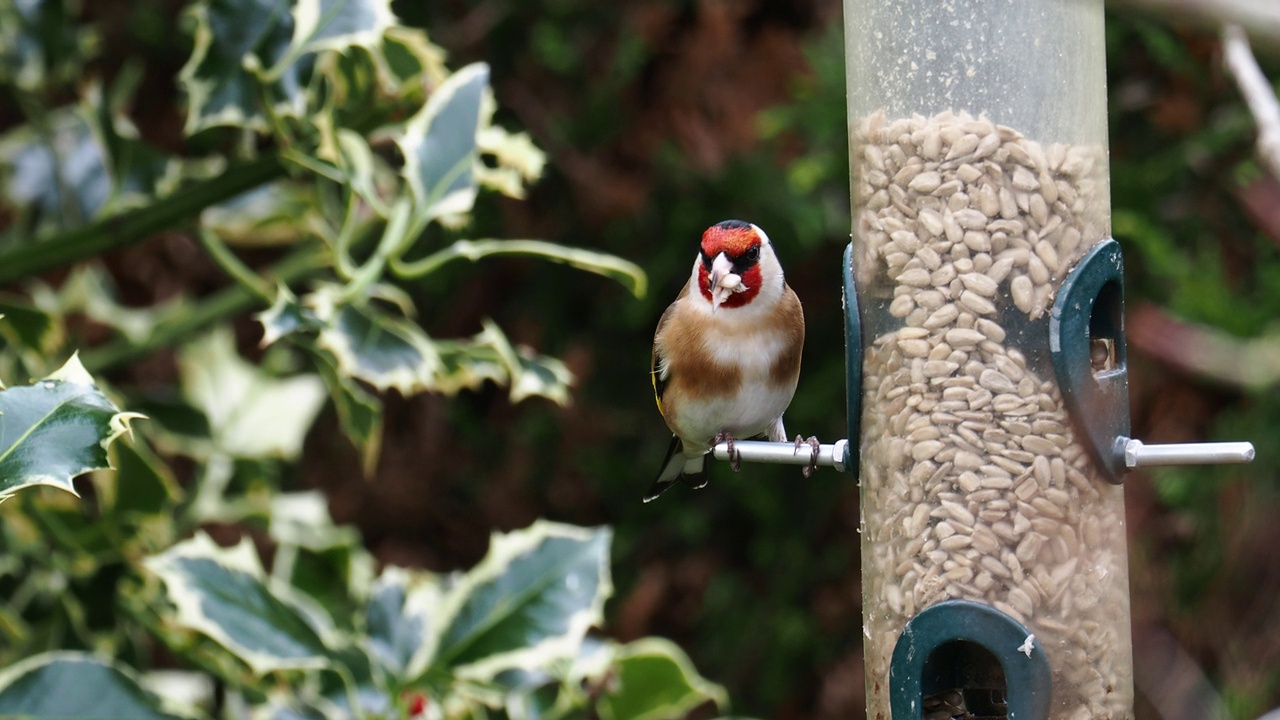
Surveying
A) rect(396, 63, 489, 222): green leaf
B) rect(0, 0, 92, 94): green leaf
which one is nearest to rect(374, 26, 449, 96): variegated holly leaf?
rect(396, 63, 489, 222): green leaf

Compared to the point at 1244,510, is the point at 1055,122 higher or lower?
higher

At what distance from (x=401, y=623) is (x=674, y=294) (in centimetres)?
145

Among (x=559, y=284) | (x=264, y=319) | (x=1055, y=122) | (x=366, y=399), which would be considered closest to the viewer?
(x=264, y=319)

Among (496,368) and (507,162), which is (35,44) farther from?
(496,368)

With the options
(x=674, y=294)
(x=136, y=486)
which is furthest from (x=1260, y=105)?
(x=674, y=294)

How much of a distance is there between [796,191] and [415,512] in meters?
1.28

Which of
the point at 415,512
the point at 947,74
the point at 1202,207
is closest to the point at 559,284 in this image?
the point at 415,512

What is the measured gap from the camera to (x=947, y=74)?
188 centimetres

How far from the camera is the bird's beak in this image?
2100mm

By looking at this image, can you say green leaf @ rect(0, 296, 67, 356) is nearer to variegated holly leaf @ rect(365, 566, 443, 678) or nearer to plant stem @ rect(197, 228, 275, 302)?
plant stem @ rect(197, 228, 275, 302)

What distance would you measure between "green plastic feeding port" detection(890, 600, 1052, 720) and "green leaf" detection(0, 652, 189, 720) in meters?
0.99

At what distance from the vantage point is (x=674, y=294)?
11.3ft

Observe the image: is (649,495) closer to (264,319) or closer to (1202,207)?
(264,319)

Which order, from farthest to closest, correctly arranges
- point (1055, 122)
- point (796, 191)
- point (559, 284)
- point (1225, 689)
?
point (559, 284) → point (796, 191) → point (1225, 689) → point (1055, 122)
